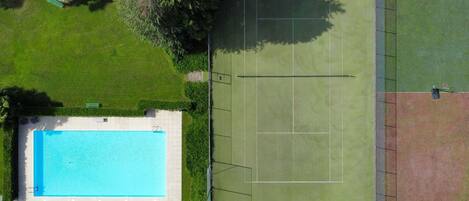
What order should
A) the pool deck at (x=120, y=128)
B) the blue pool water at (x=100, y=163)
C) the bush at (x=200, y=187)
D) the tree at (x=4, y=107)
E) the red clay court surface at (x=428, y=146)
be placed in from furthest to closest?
the blue pool water at (x=100, y=163)
the pool deck at (x=120, y=128)
the bush at (x=200, y=187)
the red clay court surface at (x=428, y=146)
the tree at (x=4, y=107)

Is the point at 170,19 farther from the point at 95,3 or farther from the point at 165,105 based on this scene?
the point at 95,3

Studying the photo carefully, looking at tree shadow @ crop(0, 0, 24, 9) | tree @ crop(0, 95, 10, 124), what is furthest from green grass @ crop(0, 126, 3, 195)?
tree shadow @ crop(0, 0, 24, 9)

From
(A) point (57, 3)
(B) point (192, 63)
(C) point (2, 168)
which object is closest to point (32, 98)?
(C) point (2, 168)

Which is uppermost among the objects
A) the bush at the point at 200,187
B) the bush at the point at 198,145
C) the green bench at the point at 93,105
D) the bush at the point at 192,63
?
the bush at the point at 192,63

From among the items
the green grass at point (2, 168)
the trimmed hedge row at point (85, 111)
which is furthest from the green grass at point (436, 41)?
the green grass at point (2, 168)

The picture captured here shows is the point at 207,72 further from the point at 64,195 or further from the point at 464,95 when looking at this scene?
the point at 464,95

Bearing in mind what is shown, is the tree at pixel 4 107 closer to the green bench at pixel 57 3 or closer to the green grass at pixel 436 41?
the green bench at pixel 57 3

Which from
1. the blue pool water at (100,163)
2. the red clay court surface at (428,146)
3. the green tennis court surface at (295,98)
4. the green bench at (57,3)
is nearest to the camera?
the red clay court surface at (428,146)
